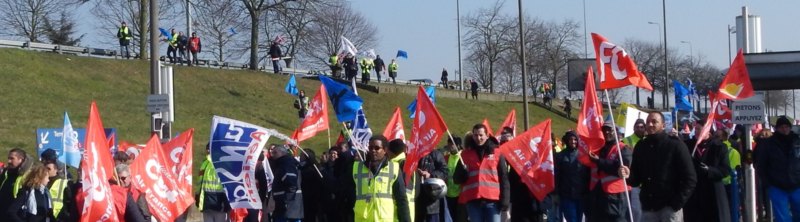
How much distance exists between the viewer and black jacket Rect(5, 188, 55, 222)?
10809 millimetres

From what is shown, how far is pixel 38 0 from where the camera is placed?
61.5 metres

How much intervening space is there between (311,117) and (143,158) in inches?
166

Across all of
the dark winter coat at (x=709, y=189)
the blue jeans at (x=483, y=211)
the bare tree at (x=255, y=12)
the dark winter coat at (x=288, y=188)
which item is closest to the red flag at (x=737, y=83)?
the dark winter coat at (x=709, y=189)

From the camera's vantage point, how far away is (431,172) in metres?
13.0

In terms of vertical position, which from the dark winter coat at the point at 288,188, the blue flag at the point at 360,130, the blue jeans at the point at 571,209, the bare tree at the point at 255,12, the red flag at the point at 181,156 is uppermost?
the bare tree at the point at 255,12

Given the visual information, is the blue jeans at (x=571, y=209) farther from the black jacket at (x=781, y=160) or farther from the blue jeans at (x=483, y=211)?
the black jacket at (x=781, y=160)

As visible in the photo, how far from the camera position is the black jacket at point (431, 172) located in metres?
12.6

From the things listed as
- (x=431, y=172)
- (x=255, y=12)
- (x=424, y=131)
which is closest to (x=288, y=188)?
(x=431, y=172)

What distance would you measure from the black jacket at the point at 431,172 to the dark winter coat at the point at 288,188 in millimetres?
1677

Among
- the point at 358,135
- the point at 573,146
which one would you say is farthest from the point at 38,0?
the point at 573,146

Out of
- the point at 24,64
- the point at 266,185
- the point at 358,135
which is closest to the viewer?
the point at 266,185

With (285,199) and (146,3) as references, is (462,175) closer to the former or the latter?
(285,199)

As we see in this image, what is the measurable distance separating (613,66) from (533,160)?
7.10 feet

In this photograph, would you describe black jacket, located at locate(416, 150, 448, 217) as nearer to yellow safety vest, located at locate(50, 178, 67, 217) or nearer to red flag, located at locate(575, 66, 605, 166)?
red flag, located at locate(575, 66, 605, 166)
